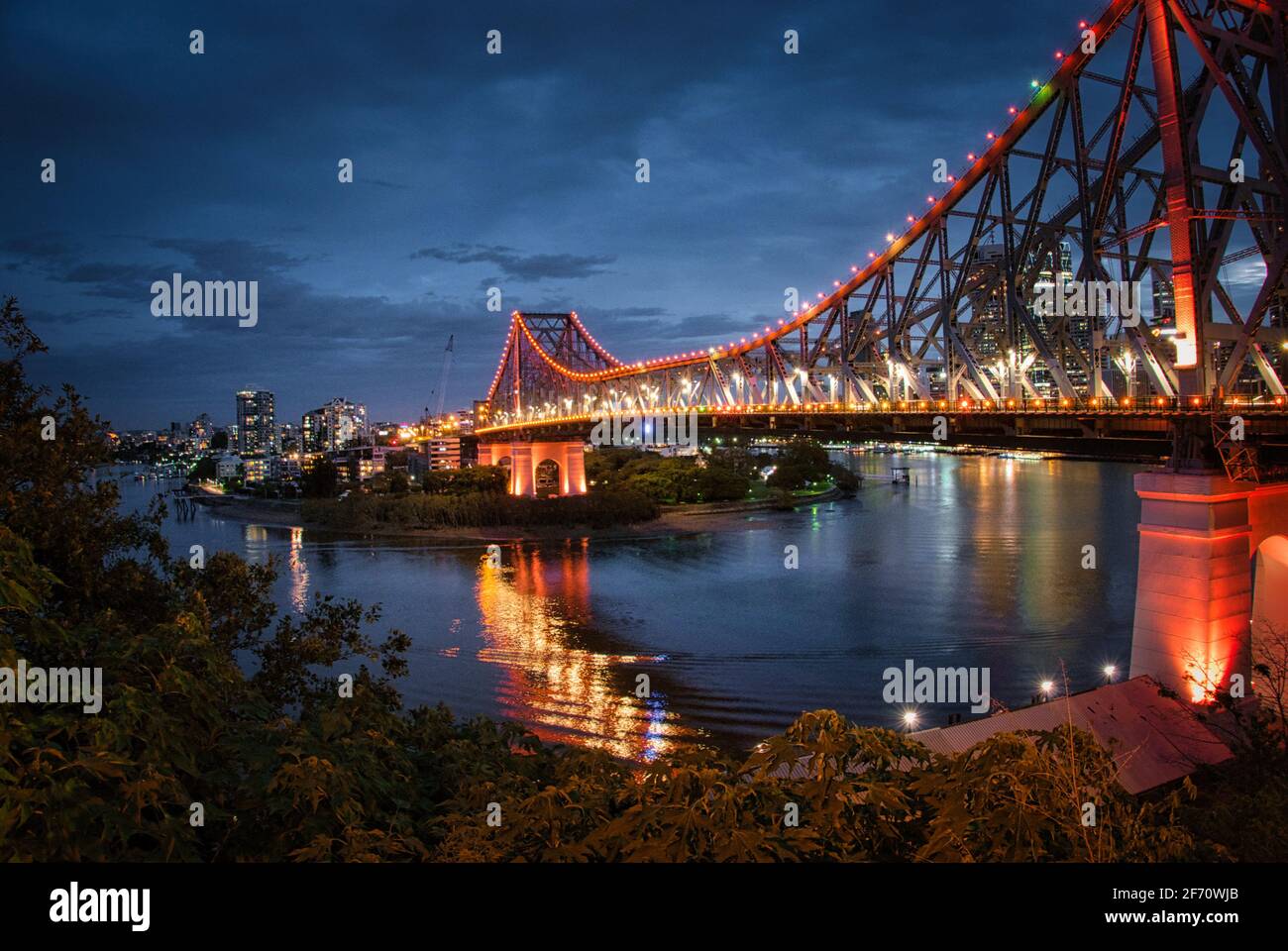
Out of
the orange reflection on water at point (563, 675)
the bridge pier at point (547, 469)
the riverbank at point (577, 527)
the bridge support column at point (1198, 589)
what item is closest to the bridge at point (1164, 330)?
the bridge support column at point (1198, 589)

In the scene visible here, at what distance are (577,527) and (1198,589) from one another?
36.9 metres

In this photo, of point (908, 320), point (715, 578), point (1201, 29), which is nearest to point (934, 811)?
point (1201, 29)

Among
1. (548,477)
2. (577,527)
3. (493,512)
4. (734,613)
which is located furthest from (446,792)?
(548,477)

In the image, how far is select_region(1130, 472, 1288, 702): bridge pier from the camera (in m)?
14.4

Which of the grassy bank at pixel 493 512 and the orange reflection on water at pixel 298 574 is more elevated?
the grassy bank at pixel 493 512

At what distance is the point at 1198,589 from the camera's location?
568 inches

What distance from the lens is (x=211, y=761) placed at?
4832mm

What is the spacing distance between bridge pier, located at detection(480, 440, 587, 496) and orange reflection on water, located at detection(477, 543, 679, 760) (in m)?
25.6

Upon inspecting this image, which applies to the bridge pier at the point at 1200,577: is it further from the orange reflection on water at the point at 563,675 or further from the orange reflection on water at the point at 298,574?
the orange reflection on water at the point at 298,574

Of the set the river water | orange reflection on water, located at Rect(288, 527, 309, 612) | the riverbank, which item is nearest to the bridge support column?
the river water

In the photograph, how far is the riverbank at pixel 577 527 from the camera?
47.0m

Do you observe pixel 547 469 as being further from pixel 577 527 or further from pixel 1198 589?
pixel 1198 589

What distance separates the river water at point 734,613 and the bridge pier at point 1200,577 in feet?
8.00
